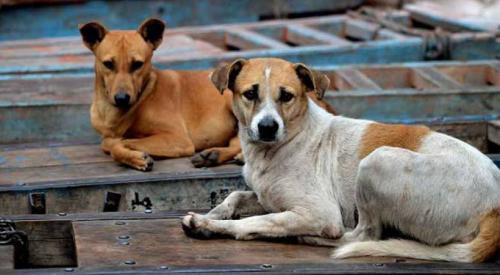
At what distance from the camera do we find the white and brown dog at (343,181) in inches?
205

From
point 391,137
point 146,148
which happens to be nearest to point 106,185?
point 146,148

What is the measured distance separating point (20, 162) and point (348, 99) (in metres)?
2.38

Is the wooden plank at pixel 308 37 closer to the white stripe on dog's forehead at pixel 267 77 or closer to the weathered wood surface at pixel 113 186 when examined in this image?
the weathered wood surface at pixel 113 186

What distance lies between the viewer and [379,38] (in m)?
10.7

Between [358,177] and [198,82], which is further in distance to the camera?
[198,82]

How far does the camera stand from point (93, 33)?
7.32 m

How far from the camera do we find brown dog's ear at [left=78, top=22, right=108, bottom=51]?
7246mm

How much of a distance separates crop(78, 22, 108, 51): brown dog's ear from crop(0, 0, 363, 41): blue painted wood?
4.73 meters

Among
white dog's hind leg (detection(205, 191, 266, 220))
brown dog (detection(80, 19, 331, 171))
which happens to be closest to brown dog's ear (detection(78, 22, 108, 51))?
brown dog (detection(80, 19, 331, 171))

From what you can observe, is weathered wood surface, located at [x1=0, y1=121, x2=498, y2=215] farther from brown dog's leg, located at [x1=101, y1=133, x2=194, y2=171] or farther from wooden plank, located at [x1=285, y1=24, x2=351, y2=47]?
wooden plank, located at [x1=285, y1=24, x2=351, y2=47]

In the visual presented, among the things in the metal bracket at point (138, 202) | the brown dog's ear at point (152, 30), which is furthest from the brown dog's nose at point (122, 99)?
the metal bracket at point (138, 202)

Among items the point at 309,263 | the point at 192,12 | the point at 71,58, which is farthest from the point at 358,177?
the point at 192,12

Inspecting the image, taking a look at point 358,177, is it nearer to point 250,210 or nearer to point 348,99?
point 250,210

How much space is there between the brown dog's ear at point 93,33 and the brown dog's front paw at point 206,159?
1.04 meters
